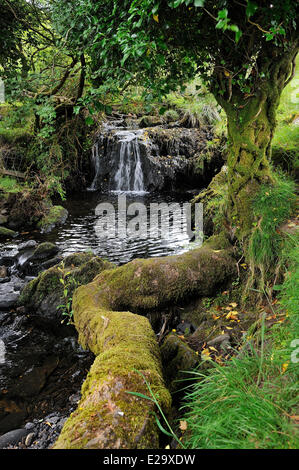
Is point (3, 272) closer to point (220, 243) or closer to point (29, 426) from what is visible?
point (29, 426)

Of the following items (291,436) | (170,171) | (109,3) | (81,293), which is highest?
(109,3)

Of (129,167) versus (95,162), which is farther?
(95,162)

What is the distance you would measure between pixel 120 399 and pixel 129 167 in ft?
43.0

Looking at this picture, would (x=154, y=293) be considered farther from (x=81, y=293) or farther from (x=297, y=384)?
(x=297, y=384)

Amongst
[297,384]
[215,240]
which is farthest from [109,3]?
[297,384]

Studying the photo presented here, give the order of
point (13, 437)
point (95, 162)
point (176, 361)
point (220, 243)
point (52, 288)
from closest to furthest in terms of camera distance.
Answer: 1. point (13, 437)
2. point (176, 361)
3. point (220, 243)
4. point (52, 288)
5. point (95, 162)

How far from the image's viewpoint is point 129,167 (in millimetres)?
14031

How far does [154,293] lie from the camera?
149 inches

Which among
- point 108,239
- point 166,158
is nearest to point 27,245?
point 108,239

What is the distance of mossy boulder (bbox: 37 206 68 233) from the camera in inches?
376

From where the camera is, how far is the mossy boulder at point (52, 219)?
955 cm

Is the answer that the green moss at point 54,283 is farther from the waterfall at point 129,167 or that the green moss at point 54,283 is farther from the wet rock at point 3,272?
the waterfall at point 129,167
